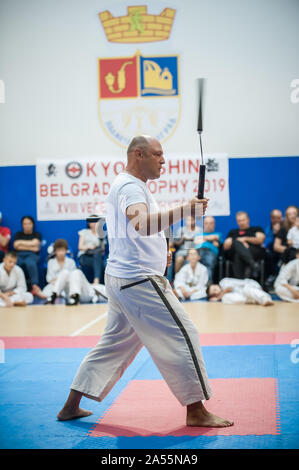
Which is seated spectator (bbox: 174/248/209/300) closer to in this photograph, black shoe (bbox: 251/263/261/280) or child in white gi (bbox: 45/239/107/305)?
black shoe (bbox: 251/263/261/280)

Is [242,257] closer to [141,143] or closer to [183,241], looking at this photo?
[183,241]

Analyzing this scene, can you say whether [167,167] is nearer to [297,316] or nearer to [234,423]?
[297,316]

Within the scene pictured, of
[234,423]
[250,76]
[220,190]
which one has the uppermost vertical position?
[250,76]

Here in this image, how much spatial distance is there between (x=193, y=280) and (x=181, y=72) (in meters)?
4.31

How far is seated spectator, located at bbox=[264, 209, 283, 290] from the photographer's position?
30.8 feet

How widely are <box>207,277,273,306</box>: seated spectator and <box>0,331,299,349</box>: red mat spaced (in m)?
2.42

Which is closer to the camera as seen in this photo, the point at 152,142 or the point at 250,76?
the point at 152,142

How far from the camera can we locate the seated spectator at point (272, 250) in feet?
30.8

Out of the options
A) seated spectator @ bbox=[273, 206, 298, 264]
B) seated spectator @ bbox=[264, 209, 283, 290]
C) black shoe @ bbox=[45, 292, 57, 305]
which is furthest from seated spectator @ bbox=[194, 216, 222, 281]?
black shoe @ bbox=[45, 292, 57, 305]

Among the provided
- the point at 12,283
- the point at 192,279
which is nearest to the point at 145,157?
the point at 192,279

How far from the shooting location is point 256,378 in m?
4.01

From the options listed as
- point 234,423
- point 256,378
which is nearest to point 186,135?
point 256,378

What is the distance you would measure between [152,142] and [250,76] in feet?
27.0

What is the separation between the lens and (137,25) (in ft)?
35.2
